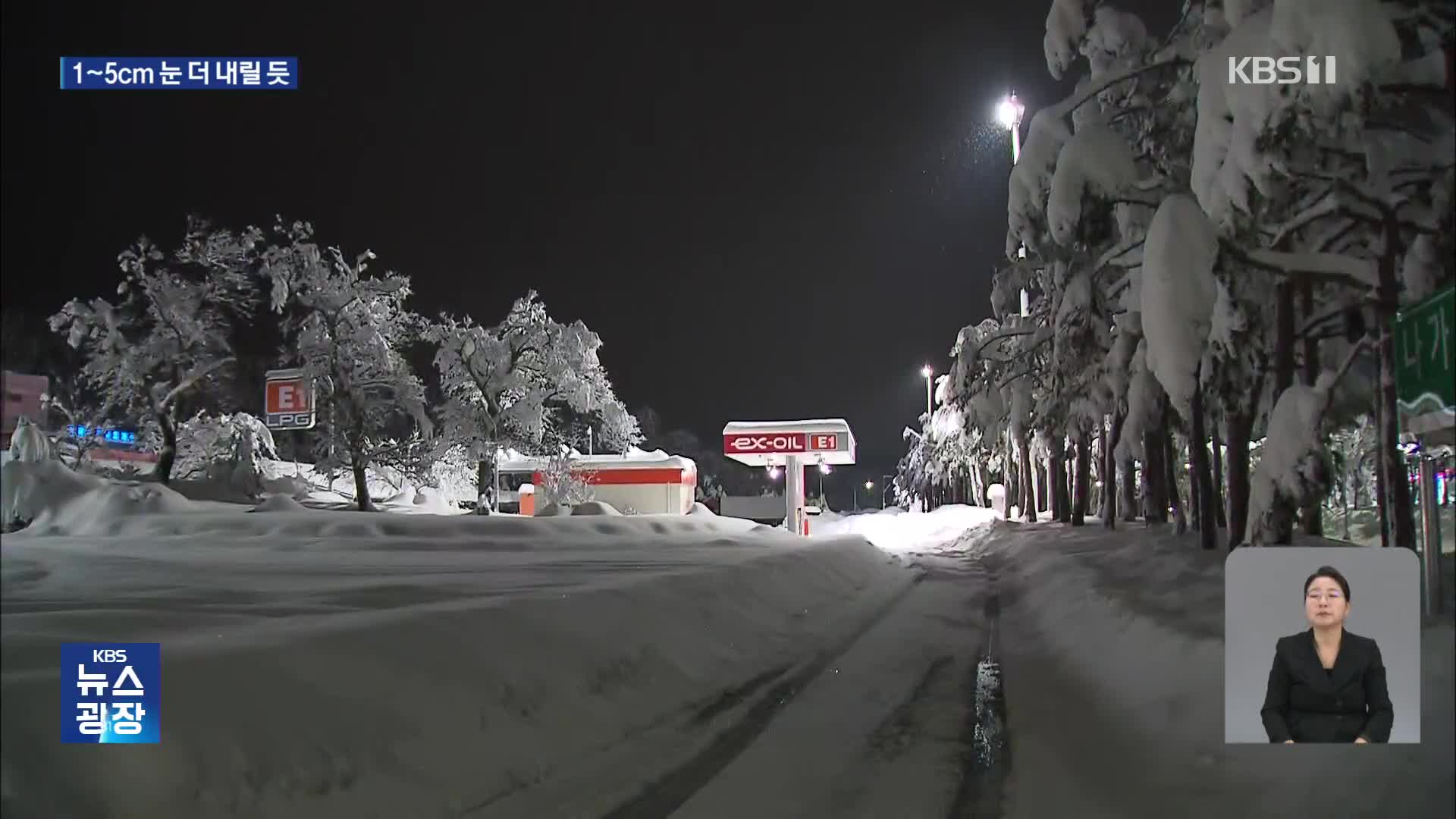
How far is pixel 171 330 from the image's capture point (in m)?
26.8

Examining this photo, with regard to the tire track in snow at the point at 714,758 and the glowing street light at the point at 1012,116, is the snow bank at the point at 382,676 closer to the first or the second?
the tire track in snow at the point at 714,758

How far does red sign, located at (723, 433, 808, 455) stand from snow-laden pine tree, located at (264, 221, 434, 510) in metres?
11.9

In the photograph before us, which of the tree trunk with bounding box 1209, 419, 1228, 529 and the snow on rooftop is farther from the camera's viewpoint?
the snow on rooftop

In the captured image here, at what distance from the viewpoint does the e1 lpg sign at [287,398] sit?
28125 millimetres

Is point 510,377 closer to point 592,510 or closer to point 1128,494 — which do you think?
point 592,510

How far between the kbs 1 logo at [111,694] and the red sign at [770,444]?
33.3m

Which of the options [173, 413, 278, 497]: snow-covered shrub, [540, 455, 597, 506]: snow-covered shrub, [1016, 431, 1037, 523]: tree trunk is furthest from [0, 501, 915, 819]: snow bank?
[1016, 431, 1037, 523]: tree trunk

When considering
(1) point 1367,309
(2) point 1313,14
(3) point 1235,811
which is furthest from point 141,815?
(1) point 1367,309

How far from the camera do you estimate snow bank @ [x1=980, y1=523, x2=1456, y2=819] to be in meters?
4.56

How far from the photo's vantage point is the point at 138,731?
4.63 m

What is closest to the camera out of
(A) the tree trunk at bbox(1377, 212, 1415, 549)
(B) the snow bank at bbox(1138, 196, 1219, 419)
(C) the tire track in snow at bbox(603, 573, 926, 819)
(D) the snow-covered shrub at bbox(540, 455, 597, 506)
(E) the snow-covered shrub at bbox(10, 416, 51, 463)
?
(E) the snow-covered shrub at bbox(10, 416, 51, 463)

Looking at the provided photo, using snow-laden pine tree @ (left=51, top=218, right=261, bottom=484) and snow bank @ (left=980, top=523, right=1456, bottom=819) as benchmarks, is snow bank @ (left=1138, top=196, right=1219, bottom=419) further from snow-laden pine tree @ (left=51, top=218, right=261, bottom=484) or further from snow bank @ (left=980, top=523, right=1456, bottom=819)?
snow-laden pine tree @ (left=51, top=218, right=261, bottom=484)

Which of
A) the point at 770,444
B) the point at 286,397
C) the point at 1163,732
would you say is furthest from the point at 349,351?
the point at 1163,732

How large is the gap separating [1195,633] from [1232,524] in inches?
294
